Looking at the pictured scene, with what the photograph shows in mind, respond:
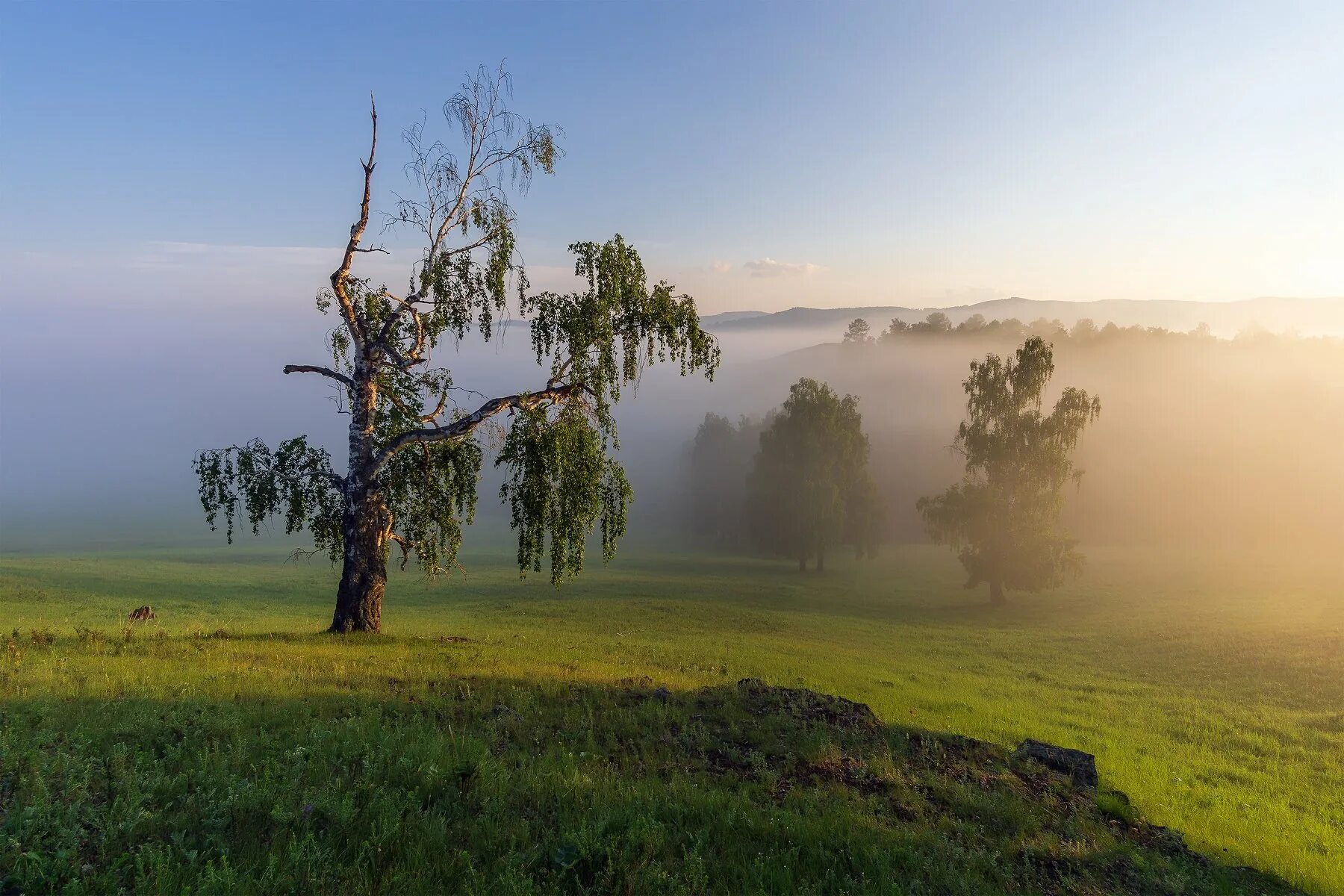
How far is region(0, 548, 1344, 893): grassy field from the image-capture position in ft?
20.0

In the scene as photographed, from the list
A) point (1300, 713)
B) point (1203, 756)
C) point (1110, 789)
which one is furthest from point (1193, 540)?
point (1110, 789)

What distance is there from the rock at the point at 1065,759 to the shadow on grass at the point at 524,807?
49cm

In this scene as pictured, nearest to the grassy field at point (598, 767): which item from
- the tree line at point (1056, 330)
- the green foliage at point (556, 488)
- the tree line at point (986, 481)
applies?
the green foliage at point (556, 488)

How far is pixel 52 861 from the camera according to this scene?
5.18 meters

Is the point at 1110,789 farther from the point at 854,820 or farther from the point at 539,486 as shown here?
the point at 539,486

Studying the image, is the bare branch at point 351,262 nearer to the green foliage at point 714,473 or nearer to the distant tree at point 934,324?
the green foliage at point 714,473

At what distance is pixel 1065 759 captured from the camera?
11.0 metres

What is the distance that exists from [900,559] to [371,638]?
6881 centimetres

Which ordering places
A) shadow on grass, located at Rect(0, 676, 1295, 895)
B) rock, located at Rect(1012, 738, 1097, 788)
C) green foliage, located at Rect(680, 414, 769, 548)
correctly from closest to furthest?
shadow on grass, located at Rect(0, 676, 1295, 895) → rock, located at Rect(1012, 738, 1097, 788) → green foliage, located at Rect(680, 414, 769, 548)

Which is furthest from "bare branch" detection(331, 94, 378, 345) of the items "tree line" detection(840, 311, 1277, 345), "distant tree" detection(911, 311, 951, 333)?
"distant tree" detection(911, 311, 951, 333)

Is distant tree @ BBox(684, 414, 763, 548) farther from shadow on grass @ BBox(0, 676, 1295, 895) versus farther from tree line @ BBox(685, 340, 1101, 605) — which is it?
shadow on grass @ BBox(0, 676, 1295, 895)

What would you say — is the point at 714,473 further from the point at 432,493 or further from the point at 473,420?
the point at 473,420

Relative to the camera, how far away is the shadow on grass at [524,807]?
571 centimetres

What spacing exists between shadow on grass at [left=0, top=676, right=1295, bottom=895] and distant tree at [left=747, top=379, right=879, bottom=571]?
2088 inches
